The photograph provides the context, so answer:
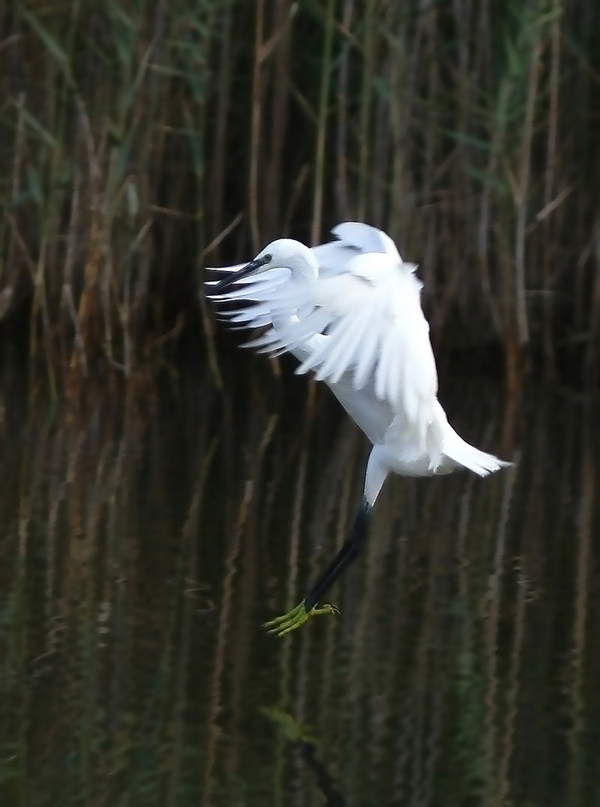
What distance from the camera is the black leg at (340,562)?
172 inches

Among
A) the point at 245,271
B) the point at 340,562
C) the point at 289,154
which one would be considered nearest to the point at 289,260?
the point at 245,271

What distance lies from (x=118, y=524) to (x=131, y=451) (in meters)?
1.14

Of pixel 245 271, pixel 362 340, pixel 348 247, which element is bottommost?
pixel 362 340

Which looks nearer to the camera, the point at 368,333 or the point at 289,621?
the point at 368,333

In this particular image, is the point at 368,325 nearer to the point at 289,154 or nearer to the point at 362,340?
the point at 362,340

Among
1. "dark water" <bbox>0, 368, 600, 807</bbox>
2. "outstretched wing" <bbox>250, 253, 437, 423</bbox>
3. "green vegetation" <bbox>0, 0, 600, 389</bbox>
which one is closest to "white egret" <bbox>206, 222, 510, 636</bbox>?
"outstretched wing" <bbox>250, 253, 437, 423</bbox>

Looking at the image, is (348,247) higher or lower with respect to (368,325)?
higher

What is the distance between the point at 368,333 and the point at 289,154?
482 cm

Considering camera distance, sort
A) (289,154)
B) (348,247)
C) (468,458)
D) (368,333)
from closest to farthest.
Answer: (368,333) → (468,458) → (348,247) → (289,154)

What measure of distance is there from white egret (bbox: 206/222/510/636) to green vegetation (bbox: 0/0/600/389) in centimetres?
242

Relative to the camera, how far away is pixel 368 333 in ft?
12.5

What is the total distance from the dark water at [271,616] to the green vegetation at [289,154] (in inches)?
32.6

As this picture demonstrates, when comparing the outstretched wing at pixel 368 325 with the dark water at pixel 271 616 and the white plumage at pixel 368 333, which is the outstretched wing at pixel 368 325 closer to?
the white plumage at pixel 368 333

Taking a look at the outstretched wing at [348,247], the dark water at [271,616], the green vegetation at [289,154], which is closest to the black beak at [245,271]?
the outstretched wing at [348,247]
